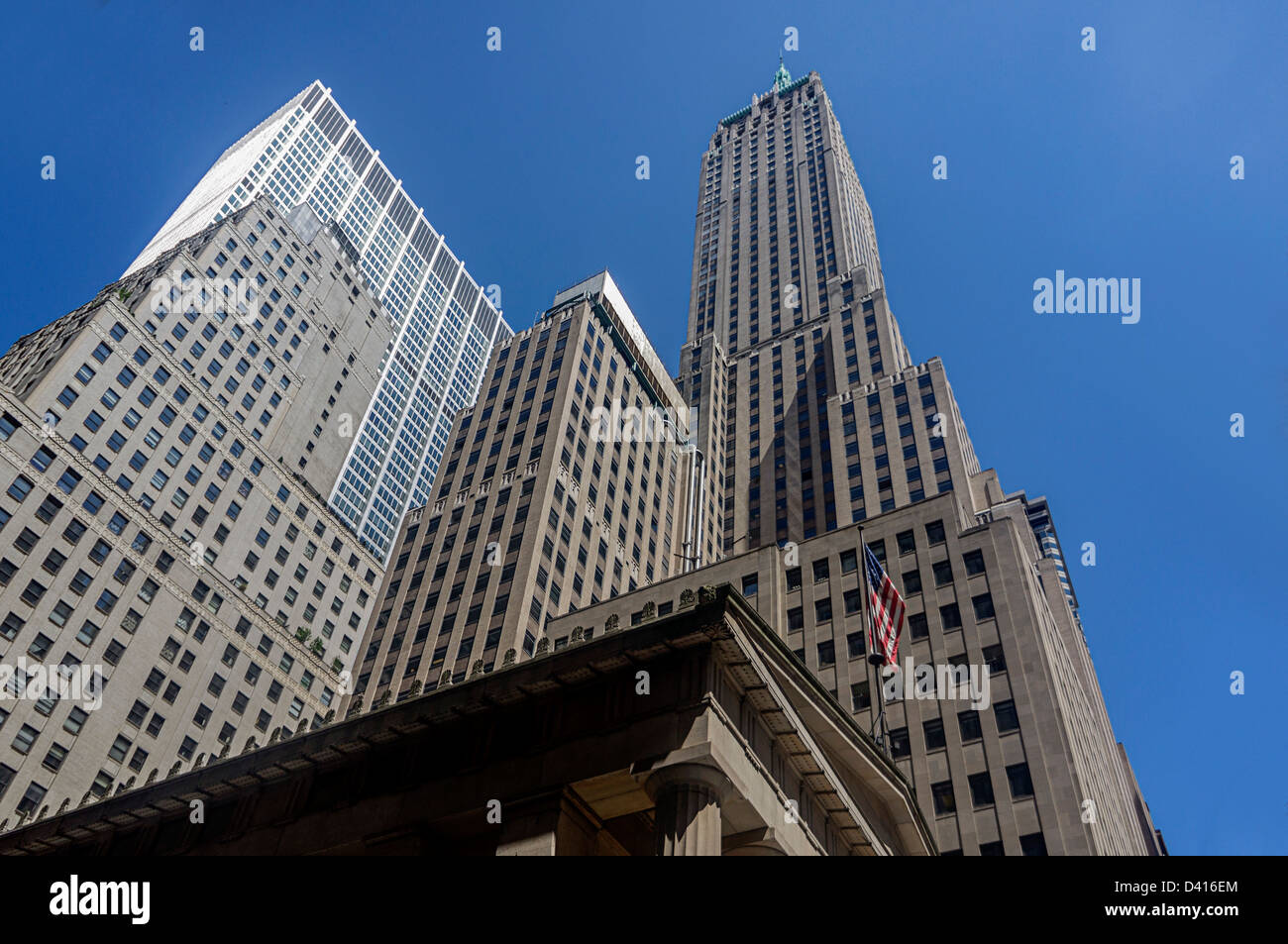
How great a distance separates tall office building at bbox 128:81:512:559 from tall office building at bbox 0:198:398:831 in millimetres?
18417

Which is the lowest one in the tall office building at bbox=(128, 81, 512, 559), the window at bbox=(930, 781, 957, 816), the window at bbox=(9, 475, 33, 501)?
the window at bbox=(930, 781, 957, 816)

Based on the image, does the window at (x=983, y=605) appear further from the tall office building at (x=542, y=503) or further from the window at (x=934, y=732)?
the tall office building at (x=542, y=503)

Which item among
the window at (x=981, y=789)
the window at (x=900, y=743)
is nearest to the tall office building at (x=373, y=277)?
the window at (x=900, y=743)

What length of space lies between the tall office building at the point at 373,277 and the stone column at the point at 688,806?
355ft

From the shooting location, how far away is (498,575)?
261ft

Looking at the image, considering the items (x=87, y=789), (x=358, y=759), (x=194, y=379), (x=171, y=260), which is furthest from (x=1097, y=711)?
(x=171, y=260)

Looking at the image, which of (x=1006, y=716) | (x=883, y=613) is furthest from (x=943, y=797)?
(x=883, y=613)

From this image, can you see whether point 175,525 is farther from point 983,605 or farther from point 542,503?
point 983,605

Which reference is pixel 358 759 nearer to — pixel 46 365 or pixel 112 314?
pixel 46 365

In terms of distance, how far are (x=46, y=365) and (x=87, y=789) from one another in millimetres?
36758

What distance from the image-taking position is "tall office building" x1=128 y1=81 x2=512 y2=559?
14112cm

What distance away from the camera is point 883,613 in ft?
115

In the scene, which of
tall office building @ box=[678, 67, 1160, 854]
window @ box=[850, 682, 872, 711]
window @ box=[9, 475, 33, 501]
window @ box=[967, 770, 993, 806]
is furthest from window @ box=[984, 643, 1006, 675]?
window @ box=[9, 475, 33, 501]

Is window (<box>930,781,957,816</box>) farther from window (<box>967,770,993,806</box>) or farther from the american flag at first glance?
the american flag
